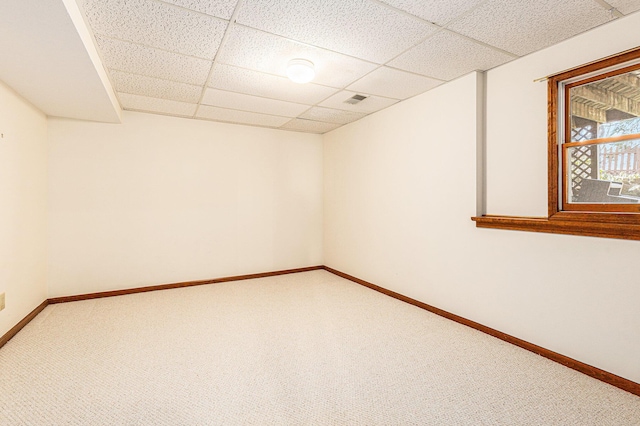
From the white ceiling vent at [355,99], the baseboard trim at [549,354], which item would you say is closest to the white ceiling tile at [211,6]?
the white ceiling vent at [355,99]

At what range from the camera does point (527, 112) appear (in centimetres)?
258

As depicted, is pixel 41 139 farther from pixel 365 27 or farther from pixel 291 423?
pixel 291 423

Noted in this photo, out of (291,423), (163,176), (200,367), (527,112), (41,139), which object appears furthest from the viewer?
(163,176)

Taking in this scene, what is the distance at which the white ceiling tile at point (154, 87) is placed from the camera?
300cm

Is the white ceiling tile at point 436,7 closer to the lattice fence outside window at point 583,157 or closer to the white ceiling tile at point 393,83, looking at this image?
the white ceiling tile at point 393,83

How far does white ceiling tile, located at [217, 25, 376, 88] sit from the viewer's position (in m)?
2.31

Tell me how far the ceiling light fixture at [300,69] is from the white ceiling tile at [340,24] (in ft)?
0.84

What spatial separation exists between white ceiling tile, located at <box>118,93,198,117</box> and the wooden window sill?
3663mm

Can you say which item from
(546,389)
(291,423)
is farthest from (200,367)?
(546,389)

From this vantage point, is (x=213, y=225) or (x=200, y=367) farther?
(x=213, y=225)

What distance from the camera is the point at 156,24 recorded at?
2098 millimetres

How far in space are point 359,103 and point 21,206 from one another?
3795 millimetres

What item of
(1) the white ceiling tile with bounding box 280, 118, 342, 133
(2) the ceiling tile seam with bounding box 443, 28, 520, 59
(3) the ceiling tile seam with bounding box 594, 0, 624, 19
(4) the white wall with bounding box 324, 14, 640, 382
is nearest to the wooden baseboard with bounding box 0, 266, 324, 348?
(4) the white wall with bounding box 324, 14, 640, 382

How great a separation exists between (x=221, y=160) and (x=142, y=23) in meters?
2.63
